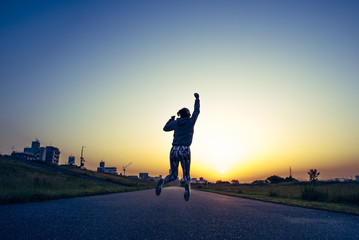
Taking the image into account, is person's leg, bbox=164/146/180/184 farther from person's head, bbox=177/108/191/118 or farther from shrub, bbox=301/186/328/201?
shrub, bbox=301/186/328/201

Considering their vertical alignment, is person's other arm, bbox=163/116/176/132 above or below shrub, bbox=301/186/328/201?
above

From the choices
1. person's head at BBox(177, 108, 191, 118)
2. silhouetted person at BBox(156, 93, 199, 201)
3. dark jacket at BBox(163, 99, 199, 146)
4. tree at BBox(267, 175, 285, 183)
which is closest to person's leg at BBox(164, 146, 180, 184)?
silhouetted person at BBox(156, 93, 199, 201)

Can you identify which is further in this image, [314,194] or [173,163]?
[314,194]

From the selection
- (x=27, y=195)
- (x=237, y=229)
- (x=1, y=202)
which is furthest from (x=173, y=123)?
(x=27, y=195)

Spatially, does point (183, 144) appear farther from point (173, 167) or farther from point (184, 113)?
point (184, 113)

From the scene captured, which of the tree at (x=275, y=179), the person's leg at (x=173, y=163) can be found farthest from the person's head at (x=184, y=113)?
the tree at (x=275, y=179)

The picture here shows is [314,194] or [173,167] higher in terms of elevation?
[173,167]

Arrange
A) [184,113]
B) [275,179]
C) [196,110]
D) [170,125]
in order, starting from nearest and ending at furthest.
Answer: [196,110] < [184,113] < [170,125] < [275,179]

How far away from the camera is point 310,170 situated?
76062mm

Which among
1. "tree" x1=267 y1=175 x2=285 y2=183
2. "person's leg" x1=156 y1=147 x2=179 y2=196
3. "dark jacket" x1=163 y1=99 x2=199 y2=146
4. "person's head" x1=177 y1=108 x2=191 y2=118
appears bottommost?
"tree" x1=267 y1=175 x2=285 y2=183

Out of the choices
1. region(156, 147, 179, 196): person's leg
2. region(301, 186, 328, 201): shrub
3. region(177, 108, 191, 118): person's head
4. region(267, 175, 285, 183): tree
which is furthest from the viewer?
region(267, 175, 285, 183): tree

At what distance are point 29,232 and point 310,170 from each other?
8565 centimetres

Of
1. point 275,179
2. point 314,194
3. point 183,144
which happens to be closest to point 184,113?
point 183,144

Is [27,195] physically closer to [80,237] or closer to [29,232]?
[29,232]
